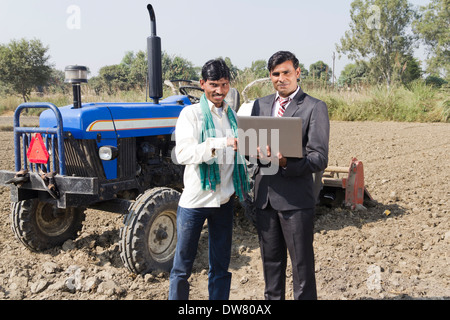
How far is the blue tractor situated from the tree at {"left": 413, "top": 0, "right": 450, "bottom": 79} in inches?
1355

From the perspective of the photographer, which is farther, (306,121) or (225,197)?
(225,197)

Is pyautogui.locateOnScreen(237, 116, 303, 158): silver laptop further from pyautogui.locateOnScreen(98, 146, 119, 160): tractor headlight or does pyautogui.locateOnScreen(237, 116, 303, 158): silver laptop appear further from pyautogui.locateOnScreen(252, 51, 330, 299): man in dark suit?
pyautogui.locateOnScreen(98, 146, 119, 160): tractor headlight

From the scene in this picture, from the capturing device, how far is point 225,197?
2.61 metres

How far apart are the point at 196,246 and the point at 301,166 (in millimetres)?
819

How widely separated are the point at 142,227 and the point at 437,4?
37865 mm

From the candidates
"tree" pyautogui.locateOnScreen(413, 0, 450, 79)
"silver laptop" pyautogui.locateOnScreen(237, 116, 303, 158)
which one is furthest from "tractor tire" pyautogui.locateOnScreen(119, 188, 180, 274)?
"tree" pyautogui.locateOnScreen(413, 0, 450, 79)

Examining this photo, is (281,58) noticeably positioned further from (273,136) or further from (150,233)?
(150,233)

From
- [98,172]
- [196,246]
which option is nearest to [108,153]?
[98,172]

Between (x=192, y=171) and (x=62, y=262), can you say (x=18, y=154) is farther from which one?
(x=192, y=171)

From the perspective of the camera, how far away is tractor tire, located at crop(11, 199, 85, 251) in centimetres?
400

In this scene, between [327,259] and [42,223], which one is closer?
[327,259]

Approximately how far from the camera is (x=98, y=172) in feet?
12.4

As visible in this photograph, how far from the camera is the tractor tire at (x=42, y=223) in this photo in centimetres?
400

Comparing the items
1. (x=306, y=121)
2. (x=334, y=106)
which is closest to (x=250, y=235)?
(x=306, y=121)
